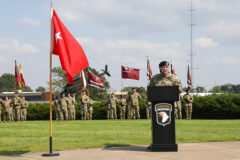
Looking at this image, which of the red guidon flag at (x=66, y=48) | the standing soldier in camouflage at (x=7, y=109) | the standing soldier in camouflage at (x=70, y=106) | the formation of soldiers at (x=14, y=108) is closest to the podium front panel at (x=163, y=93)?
the red guidon flag at (x=66, y=48)

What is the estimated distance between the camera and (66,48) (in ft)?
27.4

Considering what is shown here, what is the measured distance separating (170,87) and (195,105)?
23.1m

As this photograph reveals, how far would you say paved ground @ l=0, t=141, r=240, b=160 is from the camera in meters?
7.66

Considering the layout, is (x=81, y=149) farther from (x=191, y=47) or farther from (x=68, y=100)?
(x=191, y=47)

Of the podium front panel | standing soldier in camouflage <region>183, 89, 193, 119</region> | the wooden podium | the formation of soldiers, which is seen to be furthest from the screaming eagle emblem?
the formation of soldiers

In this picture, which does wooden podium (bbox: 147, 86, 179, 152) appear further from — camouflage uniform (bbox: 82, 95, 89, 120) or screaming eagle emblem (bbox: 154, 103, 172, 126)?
camouflage uniform (bbox: 82, 95, 89, 120)

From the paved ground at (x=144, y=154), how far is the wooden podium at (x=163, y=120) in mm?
258

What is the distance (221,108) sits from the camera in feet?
99.1

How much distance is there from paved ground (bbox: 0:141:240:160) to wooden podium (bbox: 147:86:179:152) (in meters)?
0.26

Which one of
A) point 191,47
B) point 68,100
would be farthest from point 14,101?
point 191,47

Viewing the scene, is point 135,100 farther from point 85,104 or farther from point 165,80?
point 165,80

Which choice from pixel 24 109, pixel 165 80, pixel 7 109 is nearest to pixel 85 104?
pixel 24 109

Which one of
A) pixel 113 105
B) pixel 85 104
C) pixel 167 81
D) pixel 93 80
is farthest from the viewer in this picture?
pixel 113 105

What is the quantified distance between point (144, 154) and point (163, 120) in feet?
2.86
